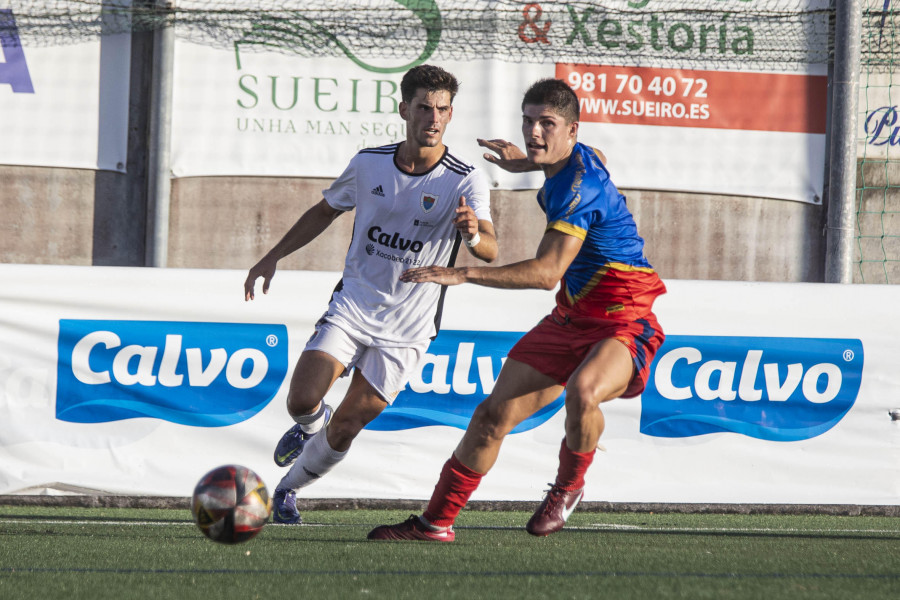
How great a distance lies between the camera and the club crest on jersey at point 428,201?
532cm

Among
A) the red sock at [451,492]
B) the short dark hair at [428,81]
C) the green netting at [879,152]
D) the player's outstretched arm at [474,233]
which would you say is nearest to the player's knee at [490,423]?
the red sock at [451,492]

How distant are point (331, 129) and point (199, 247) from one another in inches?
73.0

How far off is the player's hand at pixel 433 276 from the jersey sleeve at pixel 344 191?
144 cm

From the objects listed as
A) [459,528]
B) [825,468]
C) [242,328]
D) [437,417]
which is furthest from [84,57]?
[825,468]

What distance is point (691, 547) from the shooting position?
486 centimetres

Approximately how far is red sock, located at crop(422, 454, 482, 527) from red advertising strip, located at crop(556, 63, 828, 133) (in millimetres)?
6846

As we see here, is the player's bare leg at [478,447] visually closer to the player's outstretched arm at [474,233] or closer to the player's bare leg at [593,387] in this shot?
the player's bare leg at [593,387]

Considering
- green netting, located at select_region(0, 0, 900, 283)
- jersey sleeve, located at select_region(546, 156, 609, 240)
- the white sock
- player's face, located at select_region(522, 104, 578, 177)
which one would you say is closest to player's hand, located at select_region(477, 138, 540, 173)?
player's face, located at select_region(522, 104, 578, 177)

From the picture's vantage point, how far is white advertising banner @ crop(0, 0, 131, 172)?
413 inches

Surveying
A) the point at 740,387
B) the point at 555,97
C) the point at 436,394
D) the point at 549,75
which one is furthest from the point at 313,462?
the point at 549,75

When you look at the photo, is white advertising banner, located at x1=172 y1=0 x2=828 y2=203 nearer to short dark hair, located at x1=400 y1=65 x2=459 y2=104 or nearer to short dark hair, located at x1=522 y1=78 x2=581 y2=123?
short dark hair, located at x1=400 y1=65 x2=459 y2=104

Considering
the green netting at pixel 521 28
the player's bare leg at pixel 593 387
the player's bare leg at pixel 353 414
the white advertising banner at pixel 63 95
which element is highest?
the green netting at pixel 521 28

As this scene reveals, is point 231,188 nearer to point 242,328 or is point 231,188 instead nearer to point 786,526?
point 242,328

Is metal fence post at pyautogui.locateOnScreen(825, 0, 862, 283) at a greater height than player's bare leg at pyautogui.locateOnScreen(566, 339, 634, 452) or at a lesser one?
greater
